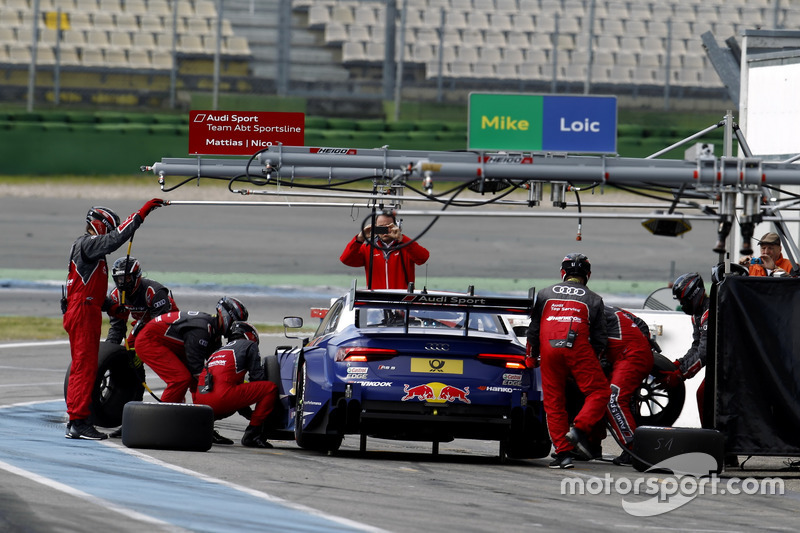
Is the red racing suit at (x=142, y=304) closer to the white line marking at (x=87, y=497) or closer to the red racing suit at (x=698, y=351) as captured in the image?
the white line marking at (x=87, y=497)

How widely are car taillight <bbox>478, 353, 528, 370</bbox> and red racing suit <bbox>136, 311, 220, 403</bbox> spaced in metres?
2.43

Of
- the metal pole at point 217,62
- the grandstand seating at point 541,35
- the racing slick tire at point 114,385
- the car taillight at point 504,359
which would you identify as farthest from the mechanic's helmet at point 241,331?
the grandstand seating at point 541,35

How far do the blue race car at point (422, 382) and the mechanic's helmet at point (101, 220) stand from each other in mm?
2060

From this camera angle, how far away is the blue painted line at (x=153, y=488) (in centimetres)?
645

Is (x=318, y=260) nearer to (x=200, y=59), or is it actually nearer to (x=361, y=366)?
(x=200, y=59)

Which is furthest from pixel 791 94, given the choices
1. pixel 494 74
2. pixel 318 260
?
pixel 494 74

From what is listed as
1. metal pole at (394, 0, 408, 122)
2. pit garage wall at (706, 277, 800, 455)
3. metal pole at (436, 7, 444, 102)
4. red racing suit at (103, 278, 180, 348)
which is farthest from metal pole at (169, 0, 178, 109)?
pit garage wall at (706, 277, 800, 455)

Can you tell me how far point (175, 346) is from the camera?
34.3ft

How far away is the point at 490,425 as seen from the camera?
9156 mm

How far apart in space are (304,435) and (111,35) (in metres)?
24.2

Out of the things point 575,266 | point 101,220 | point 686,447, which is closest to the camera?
point 686,447

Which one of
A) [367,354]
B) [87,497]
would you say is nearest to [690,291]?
[367,354]

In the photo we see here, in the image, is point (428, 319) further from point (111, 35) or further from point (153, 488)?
point (111, 35)

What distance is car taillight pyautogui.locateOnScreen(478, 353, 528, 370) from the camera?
923 centimetres
